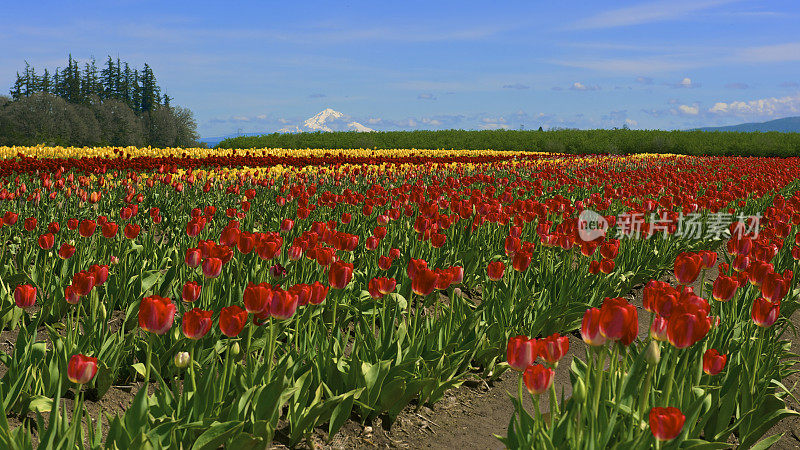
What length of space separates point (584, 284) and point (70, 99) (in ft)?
264

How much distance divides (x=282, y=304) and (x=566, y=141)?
158ft

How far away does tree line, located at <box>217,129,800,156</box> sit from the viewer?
46000 millimetres

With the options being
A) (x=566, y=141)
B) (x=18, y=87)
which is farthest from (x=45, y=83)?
(x=566, y=141)

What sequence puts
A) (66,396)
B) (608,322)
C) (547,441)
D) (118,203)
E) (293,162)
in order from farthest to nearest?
1. (293,162)
2. (118,203)
3. (66,396)
4. (547,441)
5. (608,322)

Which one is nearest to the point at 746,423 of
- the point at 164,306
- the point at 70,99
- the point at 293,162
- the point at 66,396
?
the point at 164,306

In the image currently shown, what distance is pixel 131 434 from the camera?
2500mm

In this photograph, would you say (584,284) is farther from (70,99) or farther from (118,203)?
(70,99)

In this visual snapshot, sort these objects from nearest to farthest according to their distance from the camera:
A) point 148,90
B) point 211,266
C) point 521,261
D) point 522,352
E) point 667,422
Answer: point 667,422
point 522,352
point 211,266
point 521,261
point 148,90

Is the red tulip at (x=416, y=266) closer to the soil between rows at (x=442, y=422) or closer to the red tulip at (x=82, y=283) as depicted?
the soil between rows at (x=442, y=422)

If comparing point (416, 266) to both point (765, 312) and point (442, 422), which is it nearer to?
point (442, 422)

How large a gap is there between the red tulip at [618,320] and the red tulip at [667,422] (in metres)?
0.31

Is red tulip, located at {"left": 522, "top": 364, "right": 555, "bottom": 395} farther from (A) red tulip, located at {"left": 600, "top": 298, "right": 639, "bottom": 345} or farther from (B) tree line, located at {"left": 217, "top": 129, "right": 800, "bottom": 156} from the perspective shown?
(B) tree line, located at {"left": 217, "top": 129, "right": 800, "bottom": 156}

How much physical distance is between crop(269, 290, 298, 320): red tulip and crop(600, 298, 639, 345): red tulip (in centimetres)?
120

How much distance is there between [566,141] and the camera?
159 ft
